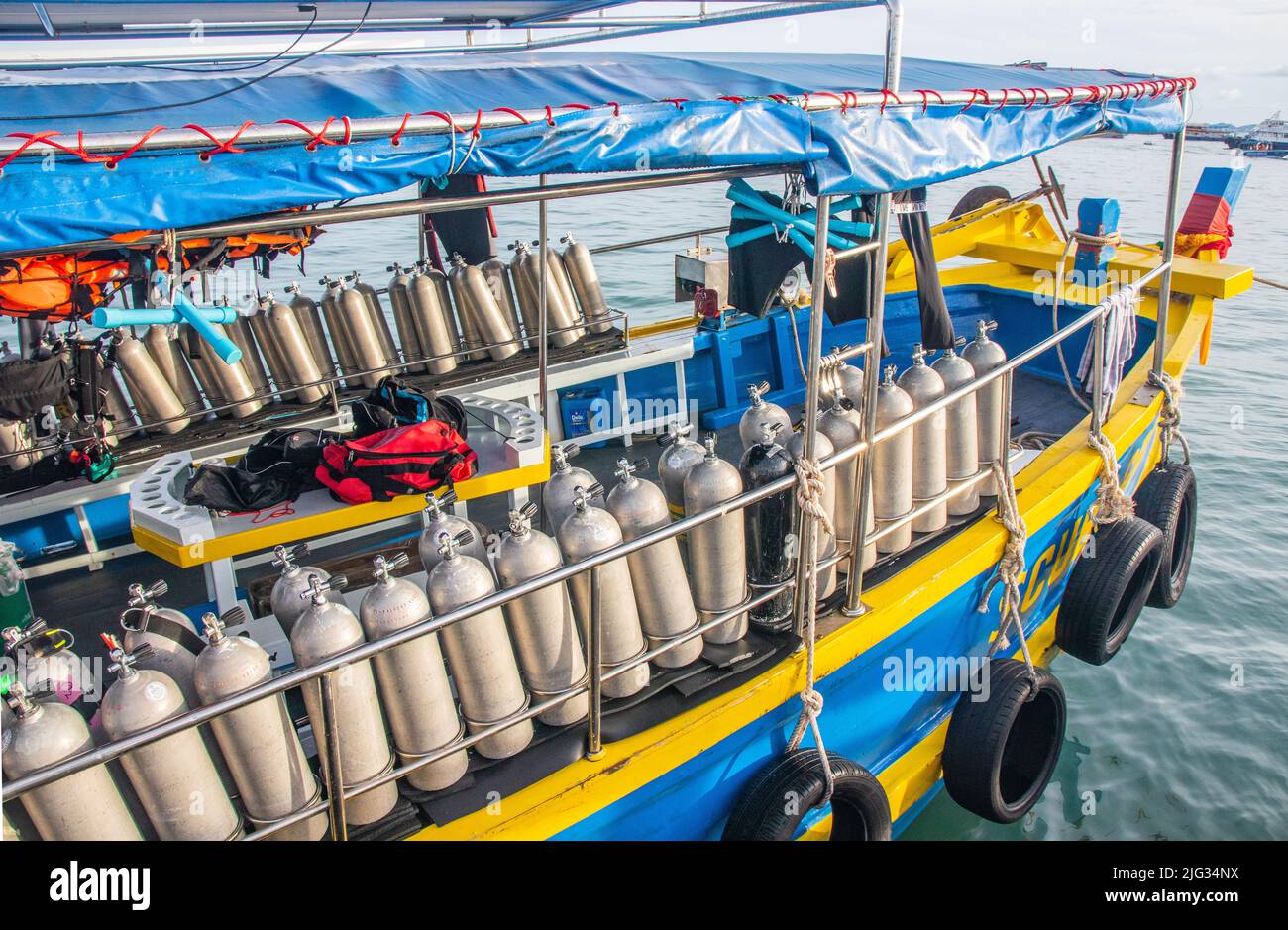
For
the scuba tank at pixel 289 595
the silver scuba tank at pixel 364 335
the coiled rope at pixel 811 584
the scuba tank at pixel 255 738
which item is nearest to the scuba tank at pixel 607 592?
the coiled rope at pixel 811 584

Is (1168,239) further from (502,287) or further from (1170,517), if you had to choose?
(502,287)

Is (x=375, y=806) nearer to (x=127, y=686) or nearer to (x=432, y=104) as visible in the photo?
(x=127, y=686)

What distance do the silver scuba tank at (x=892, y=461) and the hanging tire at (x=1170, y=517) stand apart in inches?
96.6

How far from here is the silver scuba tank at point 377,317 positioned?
5449 millimetres

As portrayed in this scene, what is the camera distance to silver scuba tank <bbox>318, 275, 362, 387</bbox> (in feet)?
17.6

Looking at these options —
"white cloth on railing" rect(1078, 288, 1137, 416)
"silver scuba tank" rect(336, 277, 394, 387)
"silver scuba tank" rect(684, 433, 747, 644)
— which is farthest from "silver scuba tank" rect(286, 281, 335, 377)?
"white cloth on railing" rect(1078, 288, 1137, 416)

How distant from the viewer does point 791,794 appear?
3291 mm

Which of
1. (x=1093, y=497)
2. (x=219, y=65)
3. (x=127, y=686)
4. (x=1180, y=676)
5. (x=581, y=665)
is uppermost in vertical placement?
(x=219, y=65)

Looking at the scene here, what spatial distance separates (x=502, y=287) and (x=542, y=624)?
3395mm

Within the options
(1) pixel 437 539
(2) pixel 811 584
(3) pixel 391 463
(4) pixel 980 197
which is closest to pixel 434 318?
(3) pixel 391 463

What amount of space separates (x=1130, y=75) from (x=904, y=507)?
2.73 meters

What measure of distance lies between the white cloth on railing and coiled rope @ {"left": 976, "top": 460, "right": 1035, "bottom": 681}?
1.15 meters

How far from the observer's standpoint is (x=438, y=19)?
462 cm
